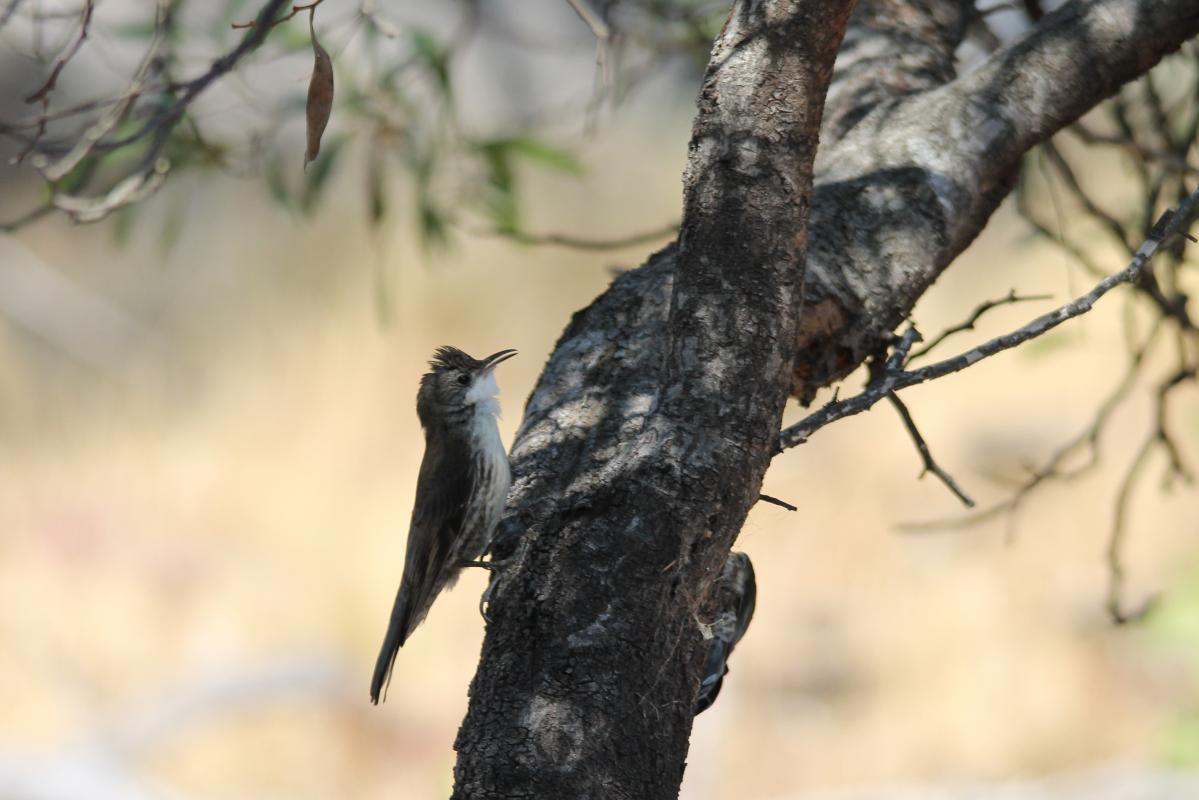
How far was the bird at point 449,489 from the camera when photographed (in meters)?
2.85

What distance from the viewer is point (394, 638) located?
2891 mm

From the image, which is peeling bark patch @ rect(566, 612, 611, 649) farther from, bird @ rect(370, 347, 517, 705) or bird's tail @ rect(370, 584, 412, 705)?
bird's tail @ rect(370, 584, 412, 705)

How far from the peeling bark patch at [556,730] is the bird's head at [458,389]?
1.88 m

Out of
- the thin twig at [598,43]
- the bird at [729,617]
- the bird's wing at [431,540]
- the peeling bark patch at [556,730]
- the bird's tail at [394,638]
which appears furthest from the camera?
the bird's wing at [431,540]

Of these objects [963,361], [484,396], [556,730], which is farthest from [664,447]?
[484,396]

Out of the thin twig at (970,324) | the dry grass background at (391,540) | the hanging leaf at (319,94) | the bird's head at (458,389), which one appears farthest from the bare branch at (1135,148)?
the dry grass background at (391,540)

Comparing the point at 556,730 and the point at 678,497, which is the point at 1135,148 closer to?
the point at 678,497

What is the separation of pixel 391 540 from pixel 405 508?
0.85 feet

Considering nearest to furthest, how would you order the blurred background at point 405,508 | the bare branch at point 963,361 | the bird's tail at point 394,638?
the bare branch at point 963,361
the bird's tail at point 394,638
the blurred background at point 405,508

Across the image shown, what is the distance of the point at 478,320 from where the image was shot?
→ 25.1 ft

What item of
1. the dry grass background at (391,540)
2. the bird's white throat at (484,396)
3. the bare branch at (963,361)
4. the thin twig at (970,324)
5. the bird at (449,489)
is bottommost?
the bare branch at (963,361)

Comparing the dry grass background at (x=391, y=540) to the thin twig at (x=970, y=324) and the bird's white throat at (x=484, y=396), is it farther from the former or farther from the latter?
the thin twig at (x=970, y=324)

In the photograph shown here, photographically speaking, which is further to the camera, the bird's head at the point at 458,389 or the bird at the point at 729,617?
the bird's head at the point at 458,389

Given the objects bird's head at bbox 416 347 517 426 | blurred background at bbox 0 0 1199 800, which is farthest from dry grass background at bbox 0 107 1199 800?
bird's head at bbox 416 347 517 426
